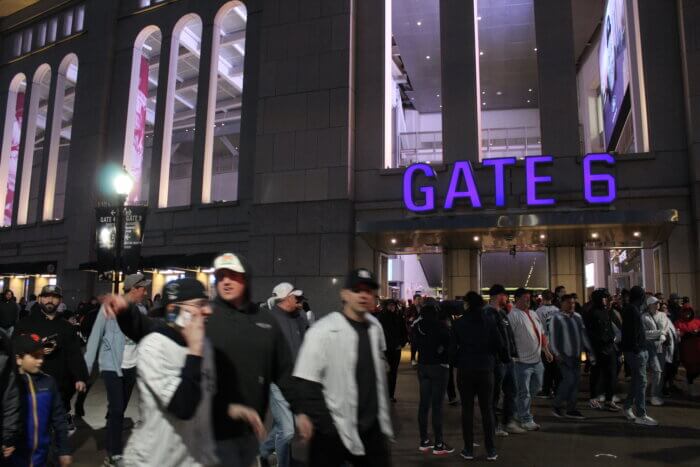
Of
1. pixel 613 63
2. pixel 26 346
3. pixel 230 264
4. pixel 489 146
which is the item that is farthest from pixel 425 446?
pixel 489 146

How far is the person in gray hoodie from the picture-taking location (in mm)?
5387

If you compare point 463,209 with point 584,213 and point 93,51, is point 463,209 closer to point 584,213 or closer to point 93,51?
point 584,213

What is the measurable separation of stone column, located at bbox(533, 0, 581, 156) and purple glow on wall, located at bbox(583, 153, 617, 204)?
62 centimetres

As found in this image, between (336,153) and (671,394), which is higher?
(336,153)

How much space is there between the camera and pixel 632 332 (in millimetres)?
8477

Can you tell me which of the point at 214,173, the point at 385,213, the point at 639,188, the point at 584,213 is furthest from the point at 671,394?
the point at 214,173

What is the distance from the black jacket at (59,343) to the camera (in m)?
6.16

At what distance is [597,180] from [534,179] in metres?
1.82

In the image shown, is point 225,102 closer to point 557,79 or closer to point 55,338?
point 557,79

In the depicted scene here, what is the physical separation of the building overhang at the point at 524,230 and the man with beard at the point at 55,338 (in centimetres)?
1020

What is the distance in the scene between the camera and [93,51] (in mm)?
25359

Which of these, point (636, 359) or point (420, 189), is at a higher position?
point (420, 189)

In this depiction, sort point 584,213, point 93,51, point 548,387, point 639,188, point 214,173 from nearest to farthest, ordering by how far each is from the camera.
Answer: point 548,387
point 584,213
point 639,188
point 93,51
point 214,173

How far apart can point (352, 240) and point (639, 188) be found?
8.95 metres
